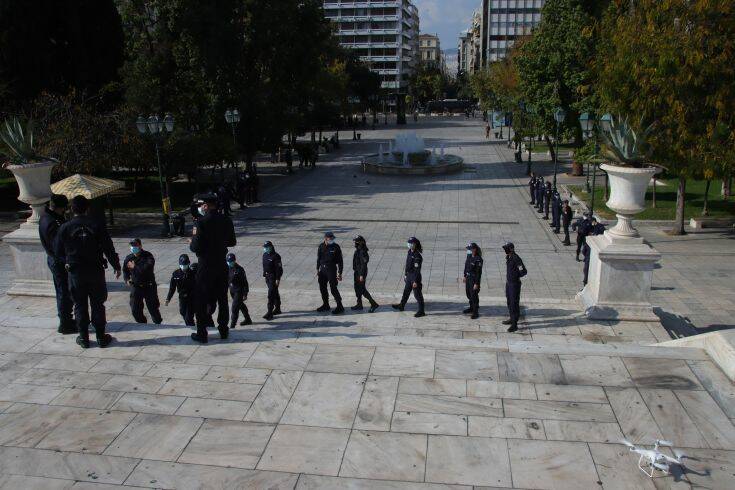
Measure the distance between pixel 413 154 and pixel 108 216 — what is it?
58.5ft

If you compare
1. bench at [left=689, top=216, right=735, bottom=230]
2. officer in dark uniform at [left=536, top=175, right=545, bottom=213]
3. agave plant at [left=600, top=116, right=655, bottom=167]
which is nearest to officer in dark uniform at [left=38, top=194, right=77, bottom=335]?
agave plant at [left=600, top=116, right=655, bottom=167]

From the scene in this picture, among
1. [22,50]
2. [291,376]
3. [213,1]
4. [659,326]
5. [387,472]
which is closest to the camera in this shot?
[387,472]

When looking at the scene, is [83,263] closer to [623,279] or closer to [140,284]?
[140,284]

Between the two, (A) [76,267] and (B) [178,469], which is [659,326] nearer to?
(B) [178,469]

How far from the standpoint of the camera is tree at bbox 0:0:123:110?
76.9ft

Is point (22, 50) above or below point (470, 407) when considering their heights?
above

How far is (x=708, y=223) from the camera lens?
765 inches

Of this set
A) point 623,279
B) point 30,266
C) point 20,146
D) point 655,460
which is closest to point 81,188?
point 30,266

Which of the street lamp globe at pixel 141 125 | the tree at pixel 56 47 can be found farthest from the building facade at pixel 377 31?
the street lamp globe at pixel 141 125

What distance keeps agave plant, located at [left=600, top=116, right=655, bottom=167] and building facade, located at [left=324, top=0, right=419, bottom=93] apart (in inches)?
3750

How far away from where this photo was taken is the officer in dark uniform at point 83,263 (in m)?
6.39

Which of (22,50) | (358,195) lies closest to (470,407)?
(358,195)

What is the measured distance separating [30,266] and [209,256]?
5.14 meters

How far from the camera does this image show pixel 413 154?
34.6 m
